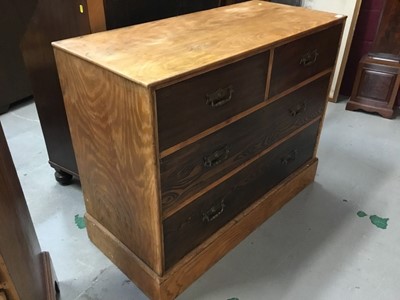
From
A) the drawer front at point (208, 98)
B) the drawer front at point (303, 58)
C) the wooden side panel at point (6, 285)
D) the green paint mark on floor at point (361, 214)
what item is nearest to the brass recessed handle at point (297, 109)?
the drawer front at point (303, 58)

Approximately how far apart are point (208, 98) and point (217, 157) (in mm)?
227

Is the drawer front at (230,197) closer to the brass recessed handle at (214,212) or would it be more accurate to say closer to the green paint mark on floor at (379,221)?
the brass recessed handle at (214,212)

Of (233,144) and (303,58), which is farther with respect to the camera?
(303,58)

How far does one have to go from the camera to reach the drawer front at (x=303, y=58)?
1.26 meters

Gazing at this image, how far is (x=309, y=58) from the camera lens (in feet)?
4.57

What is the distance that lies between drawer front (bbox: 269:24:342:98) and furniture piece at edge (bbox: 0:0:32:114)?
5.99 ft

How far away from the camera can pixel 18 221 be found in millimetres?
979

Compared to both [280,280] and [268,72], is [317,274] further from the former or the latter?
[268,72]

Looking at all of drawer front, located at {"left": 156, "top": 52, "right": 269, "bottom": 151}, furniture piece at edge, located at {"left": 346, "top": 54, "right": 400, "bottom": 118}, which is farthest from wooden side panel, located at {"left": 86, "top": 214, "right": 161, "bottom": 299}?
furniture piece at edge, located at {"left": 346, "top": 54, "right": 400, "bottom": 118}

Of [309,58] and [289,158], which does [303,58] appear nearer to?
[309,58]

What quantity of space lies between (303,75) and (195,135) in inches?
23.5

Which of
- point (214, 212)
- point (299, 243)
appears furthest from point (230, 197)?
point (299, 243)

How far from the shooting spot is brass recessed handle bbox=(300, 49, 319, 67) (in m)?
1.36

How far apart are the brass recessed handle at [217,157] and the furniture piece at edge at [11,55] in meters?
1.85
